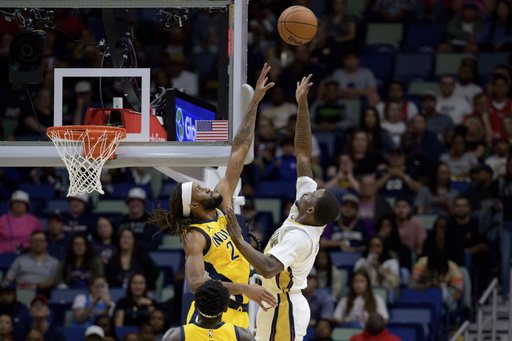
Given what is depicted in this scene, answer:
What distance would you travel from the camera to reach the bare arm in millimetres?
5676

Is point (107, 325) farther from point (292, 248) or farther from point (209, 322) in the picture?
point (209, 322)

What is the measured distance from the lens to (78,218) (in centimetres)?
1197

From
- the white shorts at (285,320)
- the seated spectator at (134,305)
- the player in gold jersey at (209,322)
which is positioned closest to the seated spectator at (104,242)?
the seated spectator at (134,305)

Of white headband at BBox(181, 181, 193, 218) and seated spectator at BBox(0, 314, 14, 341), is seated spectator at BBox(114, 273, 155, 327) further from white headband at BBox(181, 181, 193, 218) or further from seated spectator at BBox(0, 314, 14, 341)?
white headband at BBox(181, 181, 193, 218)

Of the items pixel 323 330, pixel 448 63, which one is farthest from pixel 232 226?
pixel 448 63

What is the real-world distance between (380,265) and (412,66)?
14.0 feet

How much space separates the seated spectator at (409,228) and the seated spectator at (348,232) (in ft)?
1.20

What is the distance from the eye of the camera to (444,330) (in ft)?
34.0

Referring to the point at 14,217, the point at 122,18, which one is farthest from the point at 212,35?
the point at 122,18

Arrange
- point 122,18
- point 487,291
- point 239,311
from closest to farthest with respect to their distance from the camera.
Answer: point 239,311 → point 122,18 → point 487,291

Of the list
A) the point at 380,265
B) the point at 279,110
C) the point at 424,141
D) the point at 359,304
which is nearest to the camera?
the point at 359,304

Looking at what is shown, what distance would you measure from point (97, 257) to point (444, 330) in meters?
4.11

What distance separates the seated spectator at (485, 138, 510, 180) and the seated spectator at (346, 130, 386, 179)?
53.2 inches

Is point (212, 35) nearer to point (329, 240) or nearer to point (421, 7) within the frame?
point (421, 7)
